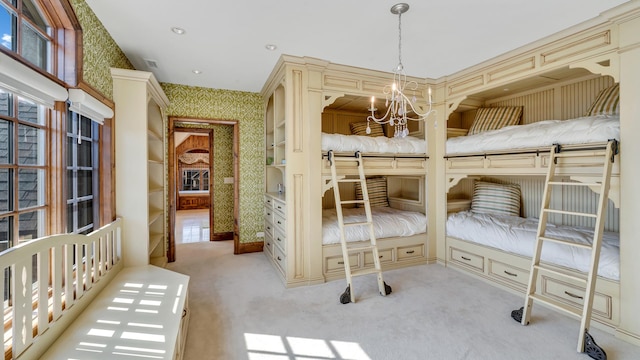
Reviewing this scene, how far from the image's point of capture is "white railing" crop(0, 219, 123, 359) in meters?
1.28

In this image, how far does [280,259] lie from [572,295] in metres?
2.90

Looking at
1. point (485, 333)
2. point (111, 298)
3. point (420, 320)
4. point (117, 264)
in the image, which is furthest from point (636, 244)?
point (117, 264)

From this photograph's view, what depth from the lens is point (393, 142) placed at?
3572 millimetres

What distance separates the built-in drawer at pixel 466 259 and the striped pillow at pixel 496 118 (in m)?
1.72

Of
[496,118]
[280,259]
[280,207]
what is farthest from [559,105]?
[280,259]

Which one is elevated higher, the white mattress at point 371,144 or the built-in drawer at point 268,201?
the white mattress at point 371,144

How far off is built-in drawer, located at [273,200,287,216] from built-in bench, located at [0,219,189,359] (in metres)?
1.30

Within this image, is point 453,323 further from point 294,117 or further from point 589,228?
point 294,117

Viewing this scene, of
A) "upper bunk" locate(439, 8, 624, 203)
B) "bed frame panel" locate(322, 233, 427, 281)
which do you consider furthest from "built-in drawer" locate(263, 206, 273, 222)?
"upper bunk" locate(439, 8, 624, 203)

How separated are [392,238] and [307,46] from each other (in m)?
2.48

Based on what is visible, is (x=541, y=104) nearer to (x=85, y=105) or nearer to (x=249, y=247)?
(x=249, y=247)

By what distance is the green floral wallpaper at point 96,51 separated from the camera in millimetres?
2096

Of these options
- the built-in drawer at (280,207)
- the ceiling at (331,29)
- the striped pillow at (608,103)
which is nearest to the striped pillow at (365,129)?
the ceiling at (331,29)

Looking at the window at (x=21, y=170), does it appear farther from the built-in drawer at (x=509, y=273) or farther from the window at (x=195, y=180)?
the window at (x=195, y=180)
